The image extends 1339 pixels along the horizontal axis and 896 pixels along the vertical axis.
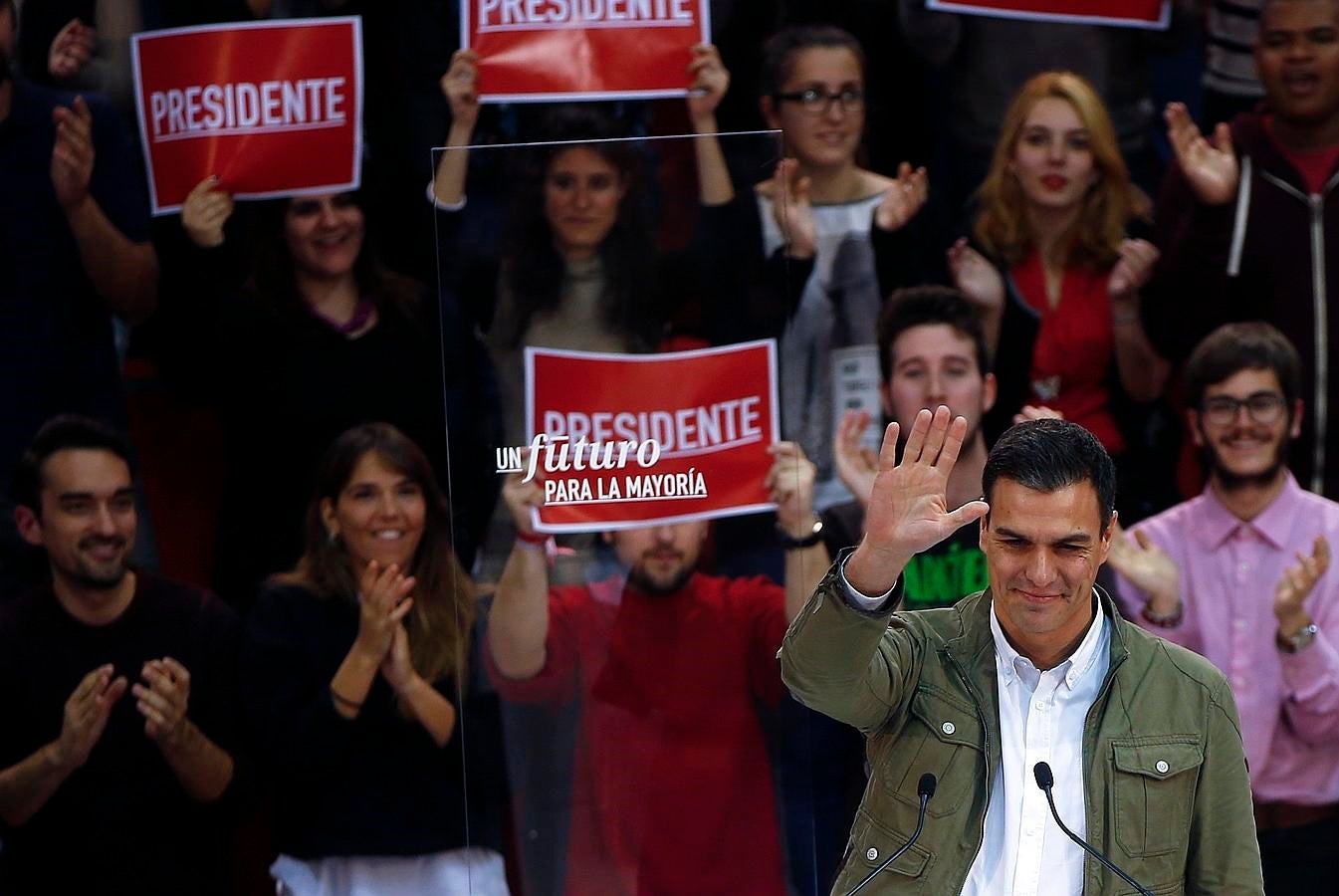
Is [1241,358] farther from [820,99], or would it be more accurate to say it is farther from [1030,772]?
[1030,772]

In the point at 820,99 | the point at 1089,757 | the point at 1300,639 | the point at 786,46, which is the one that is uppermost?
the point at 786,46

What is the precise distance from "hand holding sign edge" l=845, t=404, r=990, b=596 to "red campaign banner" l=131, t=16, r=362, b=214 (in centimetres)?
271

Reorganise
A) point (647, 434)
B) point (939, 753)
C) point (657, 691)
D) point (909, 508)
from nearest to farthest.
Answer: point (909, 508), point (939, 753), point (647, 434), point (657, 691)

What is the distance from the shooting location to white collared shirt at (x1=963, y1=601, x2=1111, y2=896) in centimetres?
299

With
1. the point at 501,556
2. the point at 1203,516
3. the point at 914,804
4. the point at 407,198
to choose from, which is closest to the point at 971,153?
the point at 1203,516

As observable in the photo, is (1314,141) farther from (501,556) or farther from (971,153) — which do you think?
(501,556)

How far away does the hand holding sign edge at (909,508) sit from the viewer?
2898mm

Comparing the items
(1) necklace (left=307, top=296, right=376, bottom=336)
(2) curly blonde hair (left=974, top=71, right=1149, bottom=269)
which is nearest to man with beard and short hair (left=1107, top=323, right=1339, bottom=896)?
(2) curly blonde hair (left=974, top=71, right=1149, bottom=269)

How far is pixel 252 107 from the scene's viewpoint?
17.1ft

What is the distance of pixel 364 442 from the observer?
5.09 meters

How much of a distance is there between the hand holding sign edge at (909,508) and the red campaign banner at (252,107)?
8.90ft

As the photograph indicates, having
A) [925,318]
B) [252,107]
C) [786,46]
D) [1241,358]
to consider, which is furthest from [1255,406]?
[252,107]

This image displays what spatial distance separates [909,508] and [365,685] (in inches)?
94.7

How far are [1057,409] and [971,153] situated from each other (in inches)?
30.4
